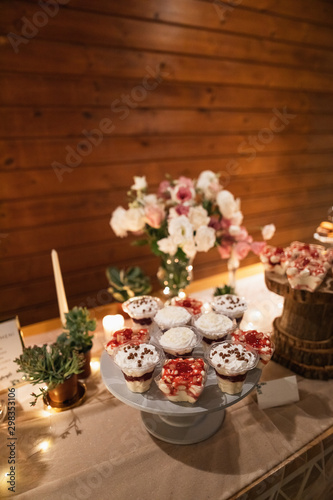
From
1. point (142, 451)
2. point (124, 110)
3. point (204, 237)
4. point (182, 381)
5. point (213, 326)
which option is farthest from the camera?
point (124, 110)

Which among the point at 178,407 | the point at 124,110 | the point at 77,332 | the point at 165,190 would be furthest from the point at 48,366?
the point at 124,110

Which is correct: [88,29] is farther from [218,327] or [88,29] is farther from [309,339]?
[309,339]

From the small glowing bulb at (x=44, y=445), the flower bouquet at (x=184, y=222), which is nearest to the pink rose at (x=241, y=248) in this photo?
the flower bouquet at (x=184, y=222)

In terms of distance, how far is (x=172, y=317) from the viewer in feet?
3.99

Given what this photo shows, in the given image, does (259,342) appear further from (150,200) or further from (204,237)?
(150,200)

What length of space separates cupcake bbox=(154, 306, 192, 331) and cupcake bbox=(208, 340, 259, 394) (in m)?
0.18

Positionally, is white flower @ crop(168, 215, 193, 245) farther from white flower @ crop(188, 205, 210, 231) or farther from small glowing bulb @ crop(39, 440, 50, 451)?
small glowing bulb @ crop(39, 440, 50, 451)

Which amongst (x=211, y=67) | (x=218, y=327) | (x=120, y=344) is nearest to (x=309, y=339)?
(x=218, y=327)

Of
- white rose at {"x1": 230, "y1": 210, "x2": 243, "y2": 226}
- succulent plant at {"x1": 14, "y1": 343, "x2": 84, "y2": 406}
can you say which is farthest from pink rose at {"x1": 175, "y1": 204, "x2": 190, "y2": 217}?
succulent plant at {"x1": 14, "y1": 343, "x2": 84, "y2": 406}

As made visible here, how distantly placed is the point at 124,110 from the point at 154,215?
979mm

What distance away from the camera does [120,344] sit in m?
1.14

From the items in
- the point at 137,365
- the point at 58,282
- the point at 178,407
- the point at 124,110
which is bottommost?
the point at 178,407

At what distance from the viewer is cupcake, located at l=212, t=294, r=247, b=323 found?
127 centimetres

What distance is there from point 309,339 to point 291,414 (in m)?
0.30
